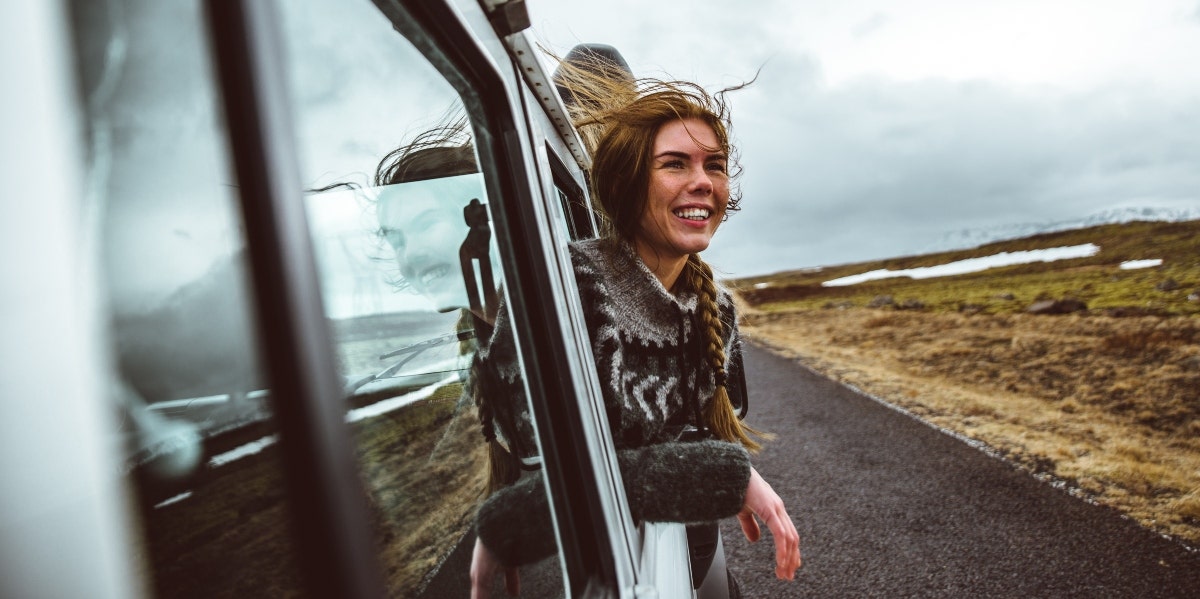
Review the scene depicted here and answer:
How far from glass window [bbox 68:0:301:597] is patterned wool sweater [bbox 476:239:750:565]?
0.58 meters

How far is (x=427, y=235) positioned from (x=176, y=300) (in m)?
0.56

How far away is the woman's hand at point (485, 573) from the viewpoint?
81cm

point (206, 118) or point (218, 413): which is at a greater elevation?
point (206, 118)

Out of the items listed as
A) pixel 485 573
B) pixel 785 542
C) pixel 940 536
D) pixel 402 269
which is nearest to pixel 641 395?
pixel 785 542

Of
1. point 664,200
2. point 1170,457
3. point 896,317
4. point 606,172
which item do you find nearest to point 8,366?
point 664,200

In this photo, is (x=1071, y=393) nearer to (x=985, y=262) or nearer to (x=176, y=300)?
(x=176, y=300)

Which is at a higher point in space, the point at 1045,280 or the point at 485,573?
the point at 485,573

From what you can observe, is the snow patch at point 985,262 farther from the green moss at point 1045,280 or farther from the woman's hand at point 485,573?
the woman's hand at point 485,573

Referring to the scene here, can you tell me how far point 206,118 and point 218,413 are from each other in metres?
A: 0.19

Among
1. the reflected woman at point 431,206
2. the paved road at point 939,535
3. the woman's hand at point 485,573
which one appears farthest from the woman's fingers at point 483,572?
the paved road at point 939,535

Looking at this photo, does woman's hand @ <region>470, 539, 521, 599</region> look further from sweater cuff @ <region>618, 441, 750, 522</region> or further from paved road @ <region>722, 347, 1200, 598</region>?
paved road @ <region>722, 347, 1200, 598</region>

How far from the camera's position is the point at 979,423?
688cm

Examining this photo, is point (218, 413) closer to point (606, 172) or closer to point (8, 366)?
point (8, 366)

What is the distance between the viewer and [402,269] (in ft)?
2.63
